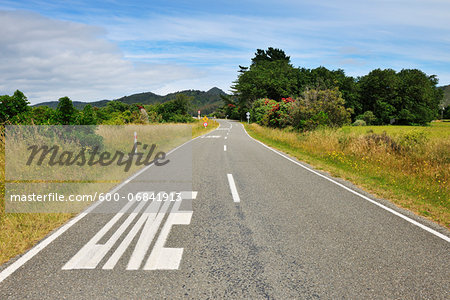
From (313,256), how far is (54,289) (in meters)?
3.24

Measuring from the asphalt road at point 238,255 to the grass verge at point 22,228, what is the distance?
0.78ft

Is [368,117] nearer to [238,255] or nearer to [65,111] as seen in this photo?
[65,111]

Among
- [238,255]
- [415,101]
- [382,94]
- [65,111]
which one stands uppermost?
[382,94]

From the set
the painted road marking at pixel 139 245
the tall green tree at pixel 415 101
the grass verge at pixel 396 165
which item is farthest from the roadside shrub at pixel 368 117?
the painted road marking at pixel 139 245

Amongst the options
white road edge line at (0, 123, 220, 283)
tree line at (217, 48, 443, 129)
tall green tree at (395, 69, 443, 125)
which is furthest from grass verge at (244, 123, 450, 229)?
tall green tree at (395, 69, 443, 125)

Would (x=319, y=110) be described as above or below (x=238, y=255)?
above

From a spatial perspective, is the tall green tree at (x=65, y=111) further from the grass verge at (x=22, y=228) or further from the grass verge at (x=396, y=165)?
the grass verge at (x=396, y=165)

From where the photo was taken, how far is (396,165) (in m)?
10.1

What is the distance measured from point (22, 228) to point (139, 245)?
2.25 meters

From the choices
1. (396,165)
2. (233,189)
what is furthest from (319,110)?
(233,189)

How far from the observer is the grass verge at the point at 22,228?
3.78 m

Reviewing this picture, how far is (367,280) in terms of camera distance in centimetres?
315

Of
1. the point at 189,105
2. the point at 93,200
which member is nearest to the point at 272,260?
the point at 93,200

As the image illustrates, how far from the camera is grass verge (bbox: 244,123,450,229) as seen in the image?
6.55 metres
